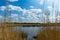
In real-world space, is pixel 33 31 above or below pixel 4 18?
below

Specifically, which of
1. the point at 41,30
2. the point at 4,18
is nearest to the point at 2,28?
the point at 4,18

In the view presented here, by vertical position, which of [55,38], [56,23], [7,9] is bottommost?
[55,38]

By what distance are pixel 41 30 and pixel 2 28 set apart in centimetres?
102

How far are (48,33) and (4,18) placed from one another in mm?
1040

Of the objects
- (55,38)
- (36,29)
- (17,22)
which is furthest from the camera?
(36,29)

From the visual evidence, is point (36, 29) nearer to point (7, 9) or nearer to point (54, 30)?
point (54, 30)

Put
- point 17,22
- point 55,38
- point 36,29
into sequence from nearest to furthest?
1. point 55,38
2. point 17,22
3. point 36,29

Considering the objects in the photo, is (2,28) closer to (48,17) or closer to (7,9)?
(7,9)

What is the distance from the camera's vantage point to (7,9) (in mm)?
4566

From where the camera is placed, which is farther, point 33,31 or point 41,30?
point 33,31

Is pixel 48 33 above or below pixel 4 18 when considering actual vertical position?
below

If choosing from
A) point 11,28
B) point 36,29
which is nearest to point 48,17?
point 36,29

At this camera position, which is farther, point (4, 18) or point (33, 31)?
point (33, 31)

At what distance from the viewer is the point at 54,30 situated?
478cm
